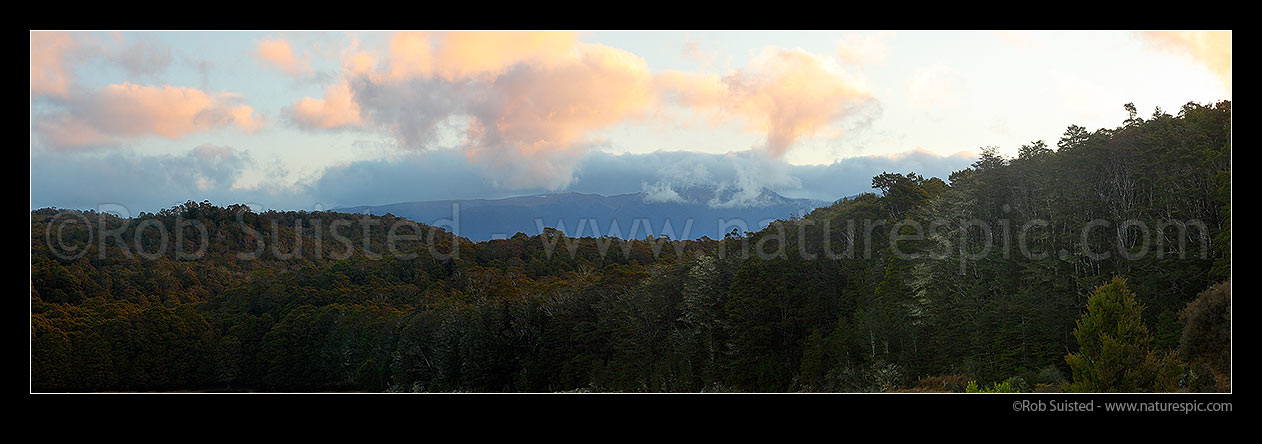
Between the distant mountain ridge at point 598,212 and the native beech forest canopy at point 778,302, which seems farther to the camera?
the distant mountain ridge at point 598,212

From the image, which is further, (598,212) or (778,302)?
Answer: (598,212)

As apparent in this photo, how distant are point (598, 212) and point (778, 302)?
127ft

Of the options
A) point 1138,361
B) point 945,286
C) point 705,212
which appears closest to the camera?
point 1138,361

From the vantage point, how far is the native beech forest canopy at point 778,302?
2347cm

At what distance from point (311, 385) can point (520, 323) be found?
14.0 meters

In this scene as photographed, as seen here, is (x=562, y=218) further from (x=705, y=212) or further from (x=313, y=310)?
(x=313, y=310)

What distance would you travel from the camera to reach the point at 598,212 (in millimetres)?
73312

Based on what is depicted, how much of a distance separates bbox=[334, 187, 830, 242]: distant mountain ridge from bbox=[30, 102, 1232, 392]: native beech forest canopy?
222 cm

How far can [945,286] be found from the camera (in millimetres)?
28656

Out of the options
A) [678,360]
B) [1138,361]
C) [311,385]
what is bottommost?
Answer: [311,385]

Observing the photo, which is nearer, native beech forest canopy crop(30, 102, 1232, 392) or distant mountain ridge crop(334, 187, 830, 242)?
native beech forest canopy crop(30, 102, 1232, 392)

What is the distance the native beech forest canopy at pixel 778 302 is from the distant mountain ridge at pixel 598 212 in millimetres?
2223

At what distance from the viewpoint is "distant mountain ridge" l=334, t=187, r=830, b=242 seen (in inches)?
2242
